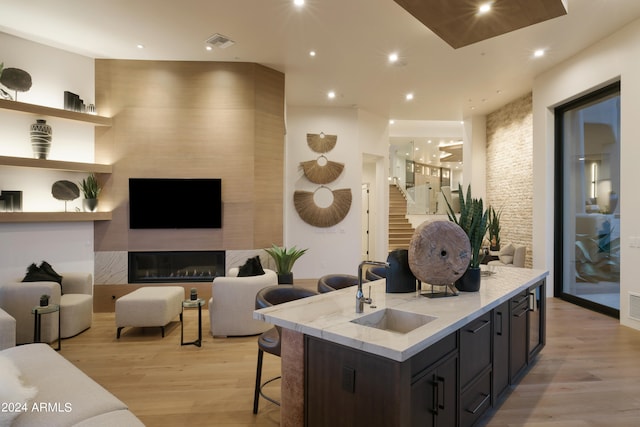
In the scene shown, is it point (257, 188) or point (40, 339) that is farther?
point (257, 188)

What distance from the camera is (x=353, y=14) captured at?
4223 millimetres

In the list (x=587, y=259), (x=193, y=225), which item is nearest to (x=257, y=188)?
(x=193, y=225)

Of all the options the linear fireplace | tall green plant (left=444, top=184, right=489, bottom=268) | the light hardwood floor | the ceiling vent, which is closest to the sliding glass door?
the light hardwood floor

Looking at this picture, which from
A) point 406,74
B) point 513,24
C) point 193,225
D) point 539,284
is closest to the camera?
point 539,284

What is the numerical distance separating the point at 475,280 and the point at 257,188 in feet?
12.6

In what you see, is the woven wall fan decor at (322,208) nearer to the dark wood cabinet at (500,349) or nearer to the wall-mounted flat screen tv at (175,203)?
the wall-mounted flat screen tv at (175,203)

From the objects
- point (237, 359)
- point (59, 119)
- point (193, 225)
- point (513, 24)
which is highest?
point (513, 24)

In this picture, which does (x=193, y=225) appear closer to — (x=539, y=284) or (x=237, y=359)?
(x=237, y=359)

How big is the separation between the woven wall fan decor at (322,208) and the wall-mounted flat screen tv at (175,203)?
2.38 metres

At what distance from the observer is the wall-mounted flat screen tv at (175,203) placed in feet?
17.5

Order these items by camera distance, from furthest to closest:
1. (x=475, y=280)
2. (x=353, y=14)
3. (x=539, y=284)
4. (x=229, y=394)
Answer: (x=353, y=14) → (x=539, y=284) → (x=229, y=394) → (x=475, y=280)

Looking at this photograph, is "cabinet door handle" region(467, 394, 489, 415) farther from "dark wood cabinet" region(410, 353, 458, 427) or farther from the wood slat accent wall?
the wood slat accent wall

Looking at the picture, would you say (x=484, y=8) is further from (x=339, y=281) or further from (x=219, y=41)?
(x=219, y=41)

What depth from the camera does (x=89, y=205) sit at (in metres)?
5.18
